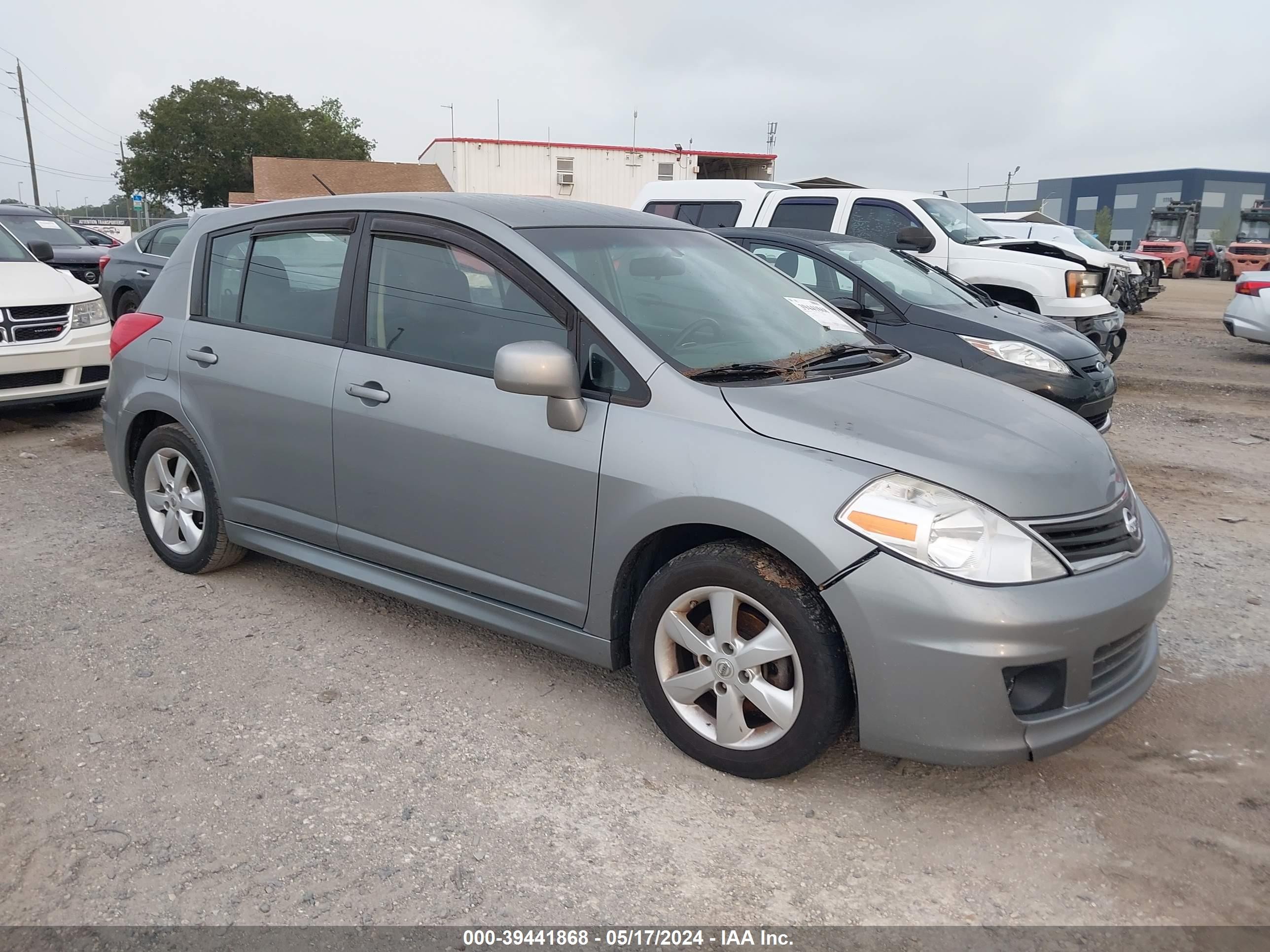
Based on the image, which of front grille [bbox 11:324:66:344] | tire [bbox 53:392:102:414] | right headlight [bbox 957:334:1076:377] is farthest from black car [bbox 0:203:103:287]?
right headlight [bbox 957:334:1076:377]

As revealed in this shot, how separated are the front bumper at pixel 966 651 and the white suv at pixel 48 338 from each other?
6573 millimetres

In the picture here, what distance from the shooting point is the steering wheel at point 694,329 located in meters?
3.28

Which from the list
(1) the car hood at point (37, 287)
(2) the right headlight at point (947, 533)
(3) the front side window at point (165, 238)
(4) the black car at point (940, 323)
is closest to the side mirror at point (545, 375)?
(2) the right headlight at point (947, 533)

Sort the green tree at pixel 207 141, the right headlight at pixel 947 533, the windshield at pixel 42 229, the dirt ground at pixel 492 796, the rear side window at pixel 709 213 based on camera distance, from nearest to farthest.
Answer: the dirt ground at pixel 492 796 < the right headlight at pixel 947 533 < the rear side window at pixel 709 213 < the windshield at pixel 42 229 < the green tree at pixel 207 141

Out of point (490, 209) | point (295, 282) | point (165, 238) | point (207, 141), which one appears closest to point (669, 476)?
point (490, 209)

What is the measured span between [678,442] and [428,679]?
1421mm

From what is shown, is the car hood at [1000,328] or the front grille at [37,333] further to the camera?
the front grille at [37,333]

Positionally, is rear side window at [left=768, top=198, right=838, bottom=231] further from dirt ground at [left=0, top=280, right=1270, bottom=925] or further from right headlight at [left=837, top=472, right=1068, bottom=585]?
right headlight at [left=837, top=472, right=1068, bottom=585]

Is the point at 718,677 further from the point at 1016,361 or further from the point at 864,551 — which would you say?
the point at 1016,361

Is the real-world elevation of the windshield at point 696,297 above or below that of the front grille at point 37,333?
above

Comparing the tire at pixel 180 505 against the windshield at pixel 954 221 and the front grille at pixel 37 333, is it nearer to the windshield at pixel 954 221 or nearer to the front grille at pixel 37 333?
the front grille at pixel 37 333

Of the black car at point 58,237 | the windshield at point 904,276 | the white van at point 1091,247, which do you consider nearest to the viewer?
the windshield at point 904,276

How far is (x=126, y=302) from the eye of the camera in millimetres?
10914

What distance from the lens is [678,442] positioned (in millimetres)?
2969
